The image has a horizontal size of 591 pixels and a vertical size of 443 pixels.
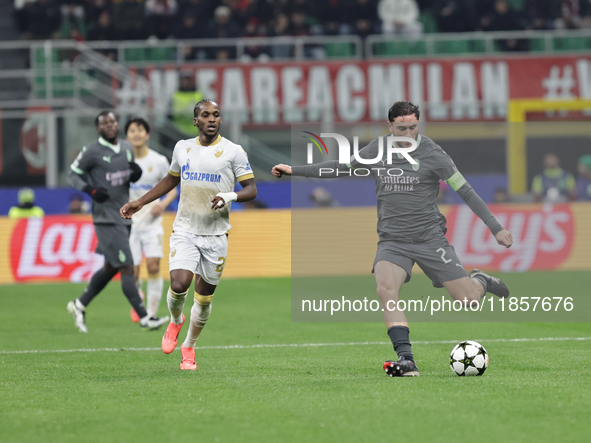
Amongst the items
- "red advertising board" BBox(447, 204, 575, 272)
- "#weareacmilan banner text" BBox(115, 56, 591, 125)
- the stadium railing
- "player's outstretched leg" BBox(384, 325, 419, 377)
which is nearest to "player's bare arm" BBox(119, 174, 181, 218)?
"player's outstretched leg" BBox(384, 325, 419, 377)

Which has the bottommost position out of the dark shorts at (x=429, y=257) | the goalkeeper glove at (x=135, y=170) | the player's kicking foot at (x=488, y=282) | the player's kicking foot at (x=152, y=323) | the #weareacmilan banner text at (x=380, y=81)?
the player's kicking foot at (x=152, y=323)

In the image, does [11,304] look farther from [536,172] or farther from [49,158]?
[536,172]

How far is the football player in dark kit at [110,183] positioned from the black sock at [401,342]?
169 inches

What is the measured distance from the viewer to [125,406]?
5.95 m

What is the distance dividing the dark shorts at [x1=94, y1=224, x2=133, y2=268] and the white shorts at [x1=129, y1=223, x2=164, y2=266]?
97 centimetres

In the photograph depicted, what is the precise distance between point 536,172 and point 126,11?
11294 millimetres

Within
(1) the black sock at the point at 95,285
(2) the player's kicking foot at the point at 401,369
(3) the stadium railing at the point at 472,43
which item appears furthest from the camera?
(3) the stadium railing at the point at 472,43

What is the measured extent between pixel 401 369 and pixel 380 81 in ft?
52.7

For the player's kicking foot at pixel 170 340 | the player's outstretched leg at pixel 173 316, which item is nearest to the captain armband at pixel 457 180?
the player's outstretched leg at pixel 173 316

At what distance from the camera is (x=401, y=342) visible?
7082mm

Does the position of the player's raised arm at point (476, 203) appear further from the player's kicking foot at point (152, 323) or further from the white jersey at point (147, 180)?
the white jersey at point (147, 180)

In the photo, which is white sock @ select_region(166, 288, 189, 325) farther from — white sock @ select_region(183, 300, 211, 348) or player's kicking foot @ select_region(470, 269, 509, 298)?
player's kicking foot @ select_region(470, 269, 509, 298)

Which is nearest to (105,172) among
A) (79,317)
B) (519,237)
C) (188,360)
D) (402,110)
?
(79,317)

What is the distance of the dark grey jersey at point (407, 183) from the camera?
7426mm
